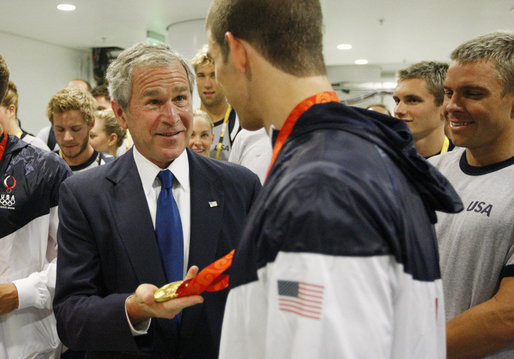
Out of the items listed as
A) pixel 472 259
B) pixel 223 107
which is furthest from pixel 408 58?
pixel 472 259

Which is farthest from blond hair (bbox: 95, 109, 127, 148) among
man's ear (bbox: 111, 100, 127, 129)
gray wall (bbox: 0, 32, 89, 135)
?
gray wall (bbox: 0, 32, 89, 135)

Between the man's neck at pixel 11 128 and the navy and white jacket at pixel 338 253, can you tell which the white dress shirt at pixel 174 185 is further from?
the man's neck at pixel 11 128

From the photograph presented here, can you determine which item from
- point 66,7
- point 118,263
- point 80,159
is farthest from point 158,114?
point 66,7

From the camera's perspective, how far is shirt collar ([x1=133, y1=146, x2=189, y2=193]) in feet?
5.95

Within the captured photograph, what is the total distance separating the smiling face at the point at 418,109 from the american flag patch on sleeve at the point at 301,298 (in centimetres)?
269

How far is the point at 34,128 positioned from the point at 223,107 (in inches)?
293

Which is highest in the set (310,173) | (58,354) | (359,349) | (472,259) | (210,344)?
(310,173)

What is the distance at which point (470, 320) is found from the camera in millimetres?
1773

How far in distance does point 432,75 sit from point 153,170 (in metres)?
2.35

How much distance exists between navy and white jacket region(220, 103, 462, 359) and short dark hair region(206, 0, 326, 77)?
0.46ft

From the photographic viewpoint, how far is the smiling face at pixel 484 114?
1950 mm

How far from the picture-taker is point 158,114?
188 cm

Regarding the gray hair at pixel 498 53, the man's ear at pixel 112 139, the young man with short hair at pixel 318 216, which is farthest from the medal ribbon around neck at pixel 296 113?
the man's ear at pixel 112 139

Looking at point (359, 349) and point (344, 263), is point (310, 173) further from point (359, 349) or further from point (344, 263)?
point (359, 349)
